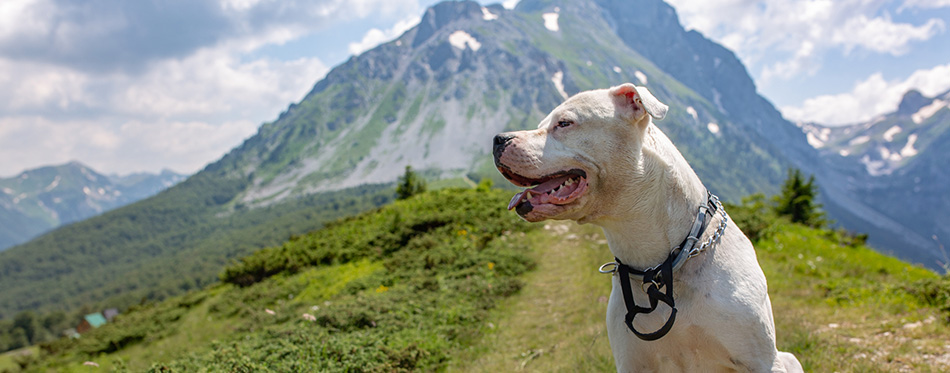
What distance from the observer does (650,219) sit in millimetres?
2197

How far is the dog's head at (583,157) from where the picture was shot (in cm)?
206

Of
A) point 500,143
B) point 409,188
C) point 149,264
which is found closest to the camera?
point 500,143

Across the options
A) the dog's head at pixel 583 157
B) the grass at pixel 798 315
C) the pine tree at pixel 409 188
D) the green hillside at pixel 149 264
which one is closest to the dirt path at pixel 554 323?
the grass at pixel 798 315

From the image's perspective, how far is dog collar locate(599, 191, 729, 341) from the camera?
2.12 meters

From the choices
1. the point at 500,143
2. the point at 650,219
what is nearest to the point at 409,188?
the point at 500,143

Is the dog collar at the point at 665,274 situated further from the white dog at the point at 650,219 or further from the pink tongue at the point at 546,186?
the pink tongue at the point at 546,186

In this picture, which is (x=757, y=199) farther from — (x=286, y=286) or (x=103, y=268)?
(x=103, y=268)

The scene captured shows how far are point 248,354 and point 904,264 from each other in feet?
42.2

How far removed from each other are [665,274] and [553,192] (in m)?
0.70

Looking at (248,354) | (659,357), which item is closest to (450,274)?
(248,354)

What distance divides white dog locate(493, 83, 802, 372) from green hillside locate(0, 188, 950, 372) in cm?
292

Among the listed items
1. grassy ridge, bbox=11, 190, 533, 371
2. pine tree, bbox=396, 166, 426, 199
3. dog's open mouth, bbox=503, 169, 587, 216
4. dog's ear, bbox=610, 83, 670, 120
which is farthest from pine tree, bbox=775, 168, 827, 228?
dog's open mouth, bbox=503, 169, 587, 216

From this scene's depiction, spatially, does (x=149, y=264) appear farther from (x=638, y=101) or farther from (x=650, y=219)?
(x=638, y=101)

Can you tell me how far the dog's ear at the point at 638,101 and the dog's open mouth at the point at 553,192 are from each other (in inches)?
16.1
